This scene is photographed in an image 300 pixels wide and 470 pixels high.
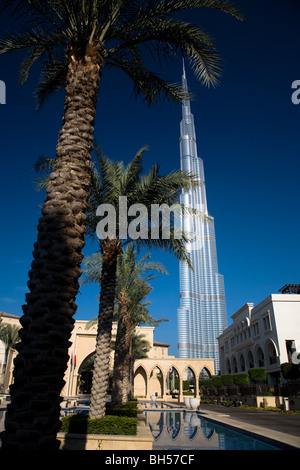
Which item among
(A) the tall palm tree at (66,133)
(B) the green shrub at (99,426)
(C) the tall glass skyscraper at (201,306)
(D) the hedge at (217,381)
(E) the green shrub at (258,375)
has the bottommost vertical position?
(B) the green shrub at (99,426)

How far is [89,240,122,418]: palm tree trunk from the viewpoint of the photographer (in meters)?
8.66

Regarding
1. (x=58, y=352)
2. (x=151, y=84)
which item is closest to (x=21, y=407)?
(x=58, y=352)

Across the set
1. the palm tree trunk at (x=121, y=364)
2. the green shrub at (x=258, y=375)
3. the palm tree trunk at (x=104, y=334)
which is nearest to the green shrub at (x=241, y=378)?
the green shrub at (x=258, y=375)

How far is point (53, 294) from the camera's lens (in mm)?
3635

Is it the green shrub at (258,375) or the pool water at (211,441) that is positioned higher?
the green shrub at (258,375)

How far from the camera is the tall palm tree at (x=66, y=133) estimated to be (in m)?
3.26

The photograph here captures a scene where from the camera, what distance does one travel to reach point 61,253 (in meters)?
3.83

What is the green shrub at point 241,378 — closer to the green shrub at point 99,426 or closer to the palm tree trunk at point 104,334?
the palm tree trunk at point 104,334

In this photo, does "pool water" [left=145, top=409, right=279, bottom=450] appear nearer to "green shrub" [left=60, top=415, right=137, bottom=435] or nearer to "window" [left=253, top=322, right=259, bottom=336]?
"green shrub" [left=60, top=415, right=137, bottom=435]

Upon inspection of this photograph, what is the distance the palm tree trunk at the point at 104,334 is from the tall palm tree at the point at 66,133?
477cm

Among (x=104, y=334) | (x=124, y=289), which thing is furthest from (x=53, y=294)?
(x=124, y=289)

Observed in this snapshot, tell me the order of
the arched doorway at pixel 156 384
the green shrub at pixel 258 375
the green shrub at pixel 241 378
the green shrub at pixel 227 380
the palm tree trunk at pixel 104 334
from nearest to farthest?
the palm tree trunk at pixel 104 334 < the green shrub at pixel 258 375 < the green shrub at pixel 241 378 < the green shrub at pixel 227 380 < the arched doorway at pixel 156 384

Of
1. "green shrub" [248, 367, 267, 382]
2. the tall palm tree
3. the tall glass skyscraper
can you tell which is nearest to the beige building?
"green shrub" [248, 367, 267, 382]

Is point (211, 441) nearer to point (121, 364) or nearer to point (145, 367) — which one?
point (121, 364)
